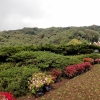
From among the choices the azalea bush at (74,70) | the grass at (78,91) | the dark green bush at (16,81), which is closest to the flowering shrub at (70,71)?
the azalea bush at (74,70)

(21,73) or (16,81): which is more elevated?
(21,73)

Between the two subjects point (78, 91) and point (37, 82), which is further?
point (78, 91)

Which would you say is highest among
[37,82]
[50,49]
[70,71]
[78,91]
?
[50,49]

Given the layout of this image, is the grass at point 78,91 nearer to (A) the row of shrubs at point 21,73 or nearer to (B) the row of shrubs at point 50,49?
(A) the row of shrubs at point 21,73

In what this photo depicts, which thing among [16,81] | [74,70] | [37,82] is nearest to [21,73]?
[16,81]

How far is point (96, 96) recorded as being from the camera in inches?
353

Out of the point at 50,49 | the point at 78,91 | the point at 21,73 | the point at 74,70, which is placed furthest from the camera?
the point at 50,49

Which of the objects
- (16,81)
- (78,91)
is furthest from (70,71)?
(16,81)

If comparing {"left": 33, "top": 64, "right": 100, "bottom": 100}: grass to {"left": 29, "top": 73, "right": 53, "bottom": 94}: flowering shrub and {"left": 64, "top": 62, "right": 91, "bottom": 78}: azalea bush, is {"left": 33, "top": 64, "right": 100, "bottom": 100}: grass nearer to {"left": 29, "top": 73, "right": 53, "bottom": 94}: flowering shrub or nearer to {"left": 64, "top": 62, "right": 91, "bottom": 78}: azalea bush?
{"left": 29, "top": 73, "right": 53, "bottom": 94}: flowering shrub

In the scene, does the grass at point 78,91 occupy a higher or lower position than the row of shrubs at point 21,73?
lower

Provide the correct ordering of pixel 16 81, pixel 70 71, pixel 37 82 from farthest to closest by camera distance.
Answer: pixel 70 71 → pixel 16 81 → pixel 37 82

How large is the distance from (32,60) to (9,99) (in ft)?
21.8

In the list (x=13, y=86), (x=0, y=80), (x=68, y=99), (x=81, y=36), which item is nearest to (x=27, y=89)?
(x=13, y=86)

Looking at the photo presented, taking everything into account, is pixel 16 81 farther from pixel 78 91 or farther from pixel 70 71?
pixel 70 71
